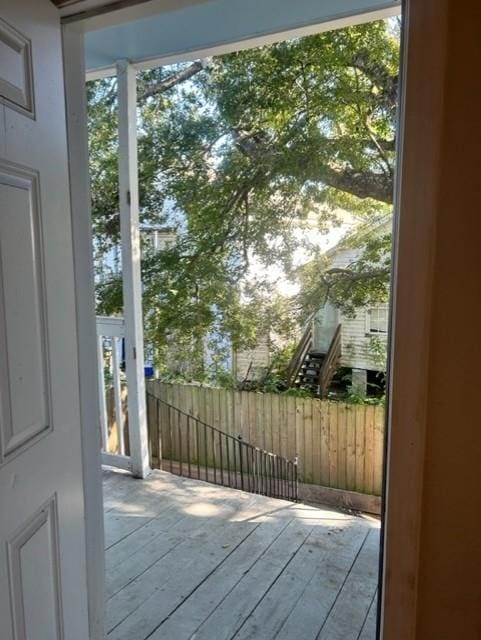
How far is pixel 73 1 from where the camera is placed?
1.04 metres

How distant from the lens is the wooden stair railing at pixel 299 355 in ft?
13.1

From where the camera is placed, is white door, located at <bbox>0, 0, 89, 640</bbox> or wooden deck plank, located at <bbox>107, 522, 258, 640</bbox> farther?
wooden deck plank, located at <bbox>107, 522, 258, 640</bbox>

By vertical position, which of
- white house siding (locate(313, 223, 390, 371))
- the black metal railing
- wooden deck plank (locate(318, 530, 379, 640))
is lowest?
the black metal railing

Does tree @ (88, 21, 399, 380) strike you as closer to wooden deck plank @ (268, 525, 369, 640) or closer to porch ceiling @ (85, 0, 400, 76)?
porch ceiling @ (85, 0, 400, 76)

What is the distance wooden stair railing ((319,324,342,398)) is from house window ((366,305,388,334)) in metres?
0.27

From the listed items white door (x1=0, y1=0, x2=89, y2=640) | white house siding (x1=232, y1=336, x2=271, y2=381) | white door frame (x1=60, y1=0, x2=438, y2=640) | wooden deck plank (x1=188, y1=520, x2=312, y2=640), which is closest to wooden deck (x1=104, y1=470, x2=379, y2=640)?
wooden deck plank (x1=188, y1=520, x2=312, y2=640)

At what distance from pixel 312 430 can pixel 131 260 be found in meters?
2.32

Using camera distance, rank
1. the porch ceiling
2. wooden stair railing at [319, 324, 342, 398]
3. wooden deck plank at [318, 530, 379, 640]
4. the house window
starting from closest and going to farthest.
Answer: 1. wooden deck plank at [318, 530, 379, 640]
2. the porch ceiling
3. the house window
4. wooden stair railing at [319, 324, 342, 398]

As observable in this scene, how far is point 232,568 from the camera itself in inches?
76.8

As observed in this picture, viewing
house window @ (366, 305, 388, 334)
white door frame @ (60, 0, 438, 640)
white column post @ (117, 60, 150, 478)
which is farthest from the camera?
house window @ (366, 305, 388, 334)

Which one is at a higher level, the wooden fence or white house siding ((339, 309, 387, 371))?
white house siding ((339, 309, 387, 371))

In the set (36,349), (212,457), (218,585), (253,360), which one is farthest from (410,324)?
(212,457)

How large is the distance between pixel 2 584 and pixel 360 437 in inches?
139

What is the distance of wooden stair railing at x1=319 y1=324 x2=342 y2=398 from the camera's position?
396 cm
